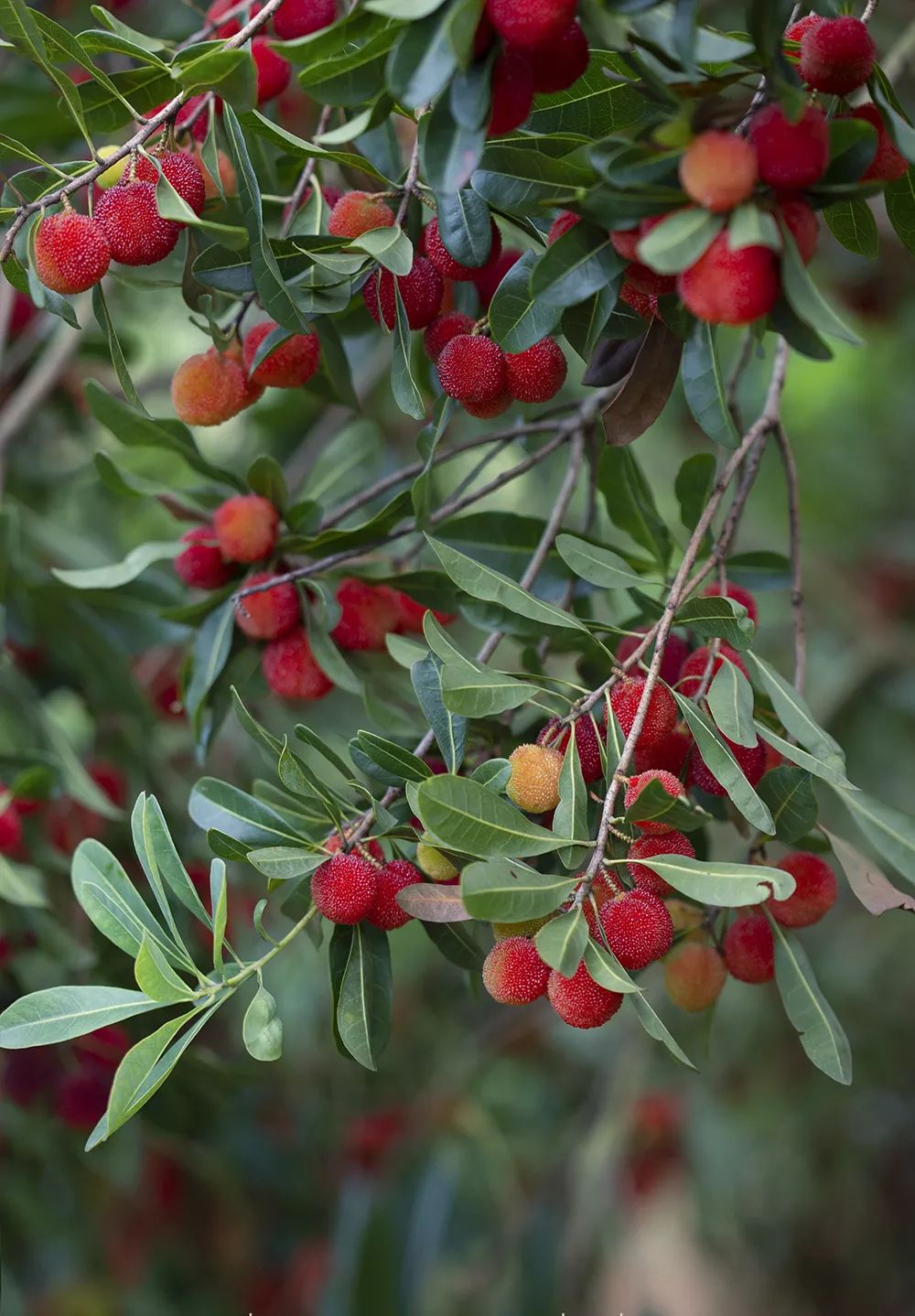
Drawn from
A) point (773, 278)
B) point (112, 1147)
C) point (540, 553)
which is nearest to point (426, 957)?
point (112, 1147)

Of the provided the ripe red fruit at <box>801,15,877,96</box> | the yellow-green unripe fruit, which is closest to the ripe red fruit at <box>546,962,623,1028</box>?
the yellow-green unripe fruit

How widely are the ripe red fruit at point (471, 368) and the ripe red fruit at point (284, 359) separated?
95mm

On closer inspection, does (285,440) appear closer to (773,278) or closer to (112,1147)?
(112,1147)

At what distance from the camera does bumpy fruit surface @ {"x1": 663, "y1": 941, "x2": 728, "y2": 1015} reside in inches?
29.8

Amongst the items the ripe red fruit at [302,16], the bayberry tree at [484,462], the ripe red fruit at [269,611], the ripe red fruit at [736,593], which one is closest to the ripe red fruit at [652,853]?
the bayberry tree at [484,462]

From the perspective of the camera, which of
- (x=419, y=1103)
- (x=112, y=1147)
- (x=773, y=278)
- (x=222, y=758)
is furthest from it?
(x=419, y=1103)

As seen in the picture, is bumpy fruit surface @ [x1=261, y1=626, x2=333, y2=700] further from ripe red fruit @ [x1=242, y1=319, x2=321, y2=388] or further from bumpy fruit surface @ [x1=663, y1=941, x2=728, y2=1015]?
bumpy fruit surface @ [x1=663, y1=941, x2=728, y2=1015]

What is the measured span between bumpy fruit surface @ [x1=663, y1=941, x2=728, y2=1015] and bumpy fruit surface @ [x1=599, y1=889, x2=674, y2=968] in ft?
0.57

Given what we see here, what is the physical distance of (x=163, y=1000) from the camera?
0.65 meters

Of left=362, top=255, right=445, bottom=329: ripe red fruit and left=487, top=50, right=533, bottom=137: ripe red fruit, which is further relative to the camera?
left=362, top=255, right=445, bottom=329: ripe red fruit

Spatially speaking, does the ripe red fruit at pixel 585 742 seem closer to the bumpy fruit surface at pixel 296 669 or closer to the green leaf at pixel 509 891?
the green leaf at pixel 509 891

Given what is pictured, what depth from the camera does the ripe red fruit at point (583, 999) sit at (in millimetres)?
579

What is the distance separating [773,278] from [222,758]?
1.28m

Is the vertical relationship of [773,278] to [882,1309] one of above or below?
above
